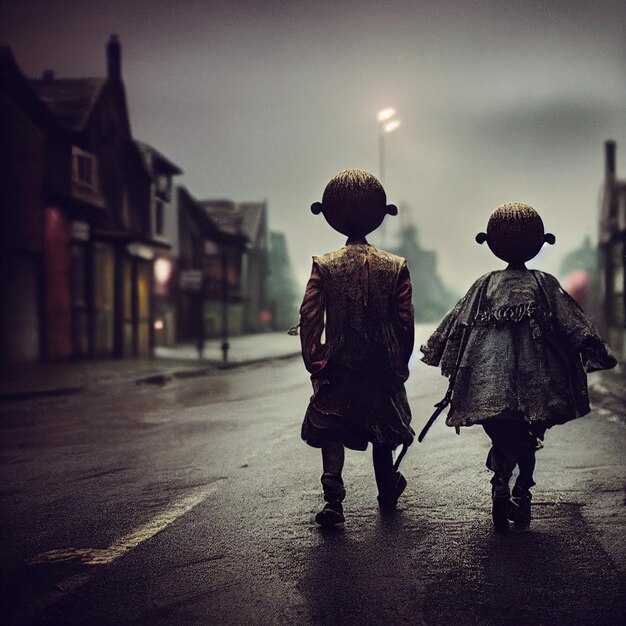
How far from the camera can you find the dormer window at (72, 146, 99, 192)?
23289 mm

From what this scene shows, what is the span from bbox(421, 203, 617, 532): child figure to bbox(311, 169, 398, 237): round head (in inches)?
28.8

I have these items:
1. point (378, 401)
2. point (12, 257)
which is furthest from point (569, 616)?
point (12, 257)

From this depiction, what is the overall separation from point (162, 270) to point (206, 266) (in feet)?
27.2

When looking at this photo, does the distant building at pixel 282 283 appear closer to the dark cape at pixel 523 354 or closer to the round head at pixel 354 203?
the round head at pixel 354 203

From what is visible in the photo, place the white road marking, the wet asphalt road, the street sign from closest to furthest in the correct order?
1. the wet asphalt road
2. the white road marking
3. the street sign

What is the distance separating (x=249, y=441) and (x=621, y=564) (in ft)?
14.6

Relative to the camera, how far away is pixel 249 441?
7.70 metres

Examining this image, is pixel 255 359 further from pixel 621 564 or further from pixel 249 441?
pixel 621 564

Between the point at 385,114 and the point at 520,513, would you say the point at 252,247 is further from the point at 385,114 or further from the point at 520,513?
the point at 520,513

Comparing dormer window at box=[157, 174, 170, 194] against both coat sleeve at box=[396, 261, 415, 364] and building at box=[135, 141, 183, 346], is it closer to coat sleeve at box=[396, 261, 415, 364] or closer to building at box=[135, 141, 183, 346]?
building at box=[135, 141, 183, 346]

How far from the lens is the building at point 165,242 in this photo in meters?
32.9

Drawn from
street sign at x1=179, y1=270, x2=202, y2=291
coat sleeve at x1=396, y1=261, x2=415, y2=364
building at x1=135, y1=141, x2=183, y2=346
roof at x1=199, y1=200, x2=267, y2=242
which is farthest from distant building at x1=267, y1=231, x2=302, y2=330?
coat sleeve at x1=396, y1=261, x2=415, y2=364

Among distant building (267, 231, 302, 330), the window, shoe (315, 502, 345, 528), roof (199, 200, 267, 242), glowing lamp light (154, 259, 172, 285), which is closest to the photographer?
shoe (315, 502, 345, 528)

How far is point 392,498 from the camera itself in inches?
189
